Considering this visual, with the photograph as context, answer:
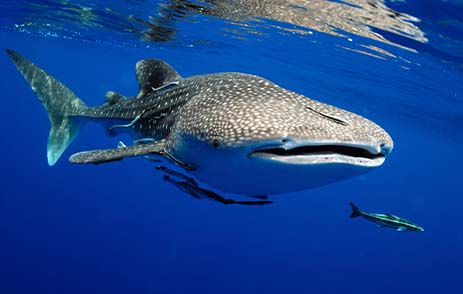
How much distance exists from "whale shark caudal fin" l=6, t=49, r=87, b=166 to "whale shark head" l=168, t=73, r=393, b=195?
13.2 ft

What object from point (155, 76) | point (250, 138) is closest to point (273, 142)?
point (250, 138)

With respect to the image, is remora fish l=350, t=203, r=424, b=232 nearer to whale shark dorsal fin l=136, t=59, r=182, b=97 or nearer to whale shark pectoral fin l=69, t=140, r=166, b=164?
whale shark dorsal fin l=136, t=59, r=182, b=97

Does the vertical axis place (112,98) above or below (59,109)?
above

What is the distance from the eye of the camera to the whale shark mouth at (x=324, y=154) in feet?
10.2

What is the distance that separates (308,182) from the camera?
348 cm

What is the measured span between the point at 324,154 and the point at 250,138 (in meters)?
0.59

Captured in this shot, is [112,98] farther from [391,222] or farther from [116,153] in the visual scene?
[391,222]

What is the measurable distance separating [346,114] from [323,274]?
5264cm

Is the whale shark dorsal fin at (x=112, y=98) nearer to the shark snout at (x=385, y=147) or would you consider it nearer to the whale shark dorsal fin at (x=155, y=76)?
the whale shark dorsal fin at (x=155, y=76)

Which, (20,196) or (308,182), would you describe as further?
(20,196)

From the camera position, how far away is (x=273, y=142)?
10.4ft

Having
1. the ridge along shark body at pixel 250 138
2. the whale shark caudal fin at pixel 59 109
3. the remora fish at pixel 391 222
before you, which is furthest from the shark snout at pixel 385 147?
the whale shark caudal fin at pixel 59 109

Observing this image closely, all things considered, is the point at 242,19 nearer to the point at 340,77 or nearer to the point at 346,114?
the point at 340,77

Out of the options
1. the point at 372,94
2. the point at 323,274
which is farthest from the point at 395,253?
the point at 372,94
